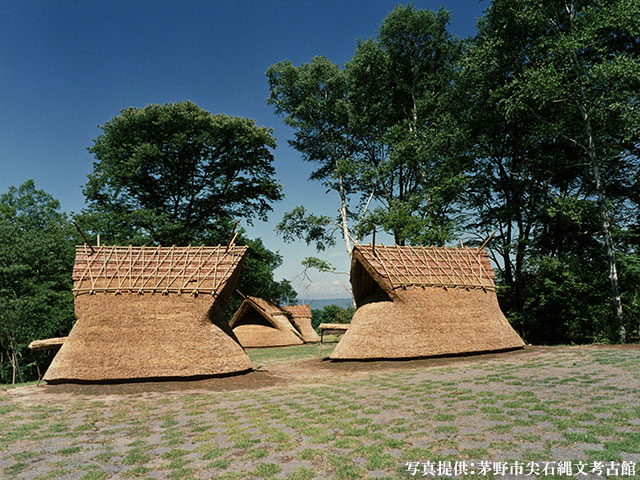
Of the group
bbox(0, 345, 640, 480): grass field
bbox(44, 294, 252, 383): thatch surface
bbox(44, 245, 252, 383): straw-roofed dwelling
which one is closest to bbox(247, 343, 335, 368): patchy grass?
bbox(44, 294, 252, 383): thatch surface

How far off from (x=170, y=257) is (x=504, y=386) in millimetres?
11935

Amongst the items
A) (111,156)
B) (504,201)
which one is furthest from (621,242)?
(111,156)

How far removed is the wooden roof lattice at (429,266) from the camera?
14.8m

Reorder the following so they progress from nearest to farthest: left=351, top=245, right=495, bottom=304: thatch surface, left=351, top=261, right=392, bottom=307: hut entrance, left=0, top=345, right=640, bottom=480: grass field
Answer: left=0, top=345, right=640, bottom=480: grass field
left=351, top=245, right=495, bottom=304: thatch surface
left=351, top=261, right=392, bottom=307: hut entrance

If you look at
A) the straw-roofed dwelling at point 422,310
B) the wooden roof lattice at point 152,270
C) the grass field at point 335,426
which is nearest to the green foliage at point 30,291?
the wooden roof lattice at point 152,270

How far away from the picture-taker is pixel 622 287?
62.1 ft

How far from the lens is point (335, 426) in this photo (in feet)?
19.8

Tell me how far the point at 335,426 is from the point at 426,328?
8.91 metres

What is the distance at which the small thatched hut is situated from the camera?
29062 millimetres

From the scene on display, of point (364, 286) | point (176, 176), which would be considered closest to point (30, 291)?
point (176, 176)

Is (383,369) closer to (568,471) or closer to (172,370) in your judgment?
(172,370)

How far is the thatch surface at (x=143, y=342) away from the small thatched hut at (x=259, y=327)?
16.1m

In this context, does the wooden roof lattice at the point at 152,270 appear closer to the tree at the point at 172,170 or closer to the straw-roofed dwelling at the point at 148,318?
the straw-roofed dwelling at the point at 148,318

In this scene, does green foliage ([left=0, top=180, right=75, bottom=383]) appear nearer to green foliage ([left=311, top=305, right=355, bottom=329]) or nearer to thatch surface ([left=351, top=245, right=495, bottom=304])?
thatch surface ([left=351, top=245, right=495, bottom=304])
